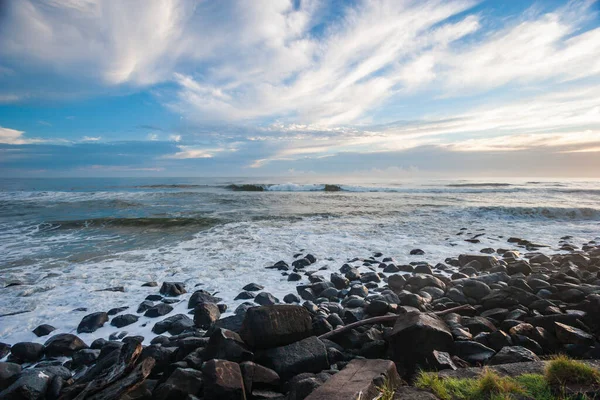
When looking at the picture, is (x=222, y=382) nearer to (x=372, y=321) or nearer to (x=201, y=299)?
(x=372, y=321)

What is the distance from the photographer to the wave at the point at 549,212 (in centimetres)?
2078

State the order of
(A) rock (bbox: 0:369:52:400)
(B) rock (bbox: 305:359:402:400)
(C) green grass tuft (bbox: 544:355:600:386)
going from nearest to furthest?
(B) rock (bbox: 305:359:402:400)
(C) green grass tuft (bbox: 544:355:600:386)
(A) rock (bbox: 0:369:52:400)

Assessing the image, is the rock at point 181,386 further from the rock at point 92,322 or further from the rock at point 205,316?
the rock at point 92,322

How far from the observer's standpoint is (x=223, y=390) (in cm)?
300

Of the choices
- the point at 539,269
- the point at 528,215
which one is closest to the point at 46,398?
the point at 539,269

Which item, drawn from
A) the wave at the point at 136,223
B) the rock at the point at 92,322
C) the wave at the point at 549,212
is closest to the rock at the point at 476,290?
the rock at the point at 92,322

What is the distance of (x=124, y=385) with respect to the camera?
308cm

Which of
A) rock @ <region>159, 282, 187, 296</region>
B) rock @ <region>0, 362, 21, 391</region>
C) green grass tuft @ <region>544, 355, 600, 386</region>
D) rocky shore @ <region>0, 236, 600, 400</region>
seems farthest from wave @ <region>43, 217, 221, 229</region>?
green grass tuft @ <region>544, 355, 600, 386</region>

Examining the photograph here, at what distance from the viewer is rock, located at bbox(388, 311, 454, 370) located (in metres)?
3.91

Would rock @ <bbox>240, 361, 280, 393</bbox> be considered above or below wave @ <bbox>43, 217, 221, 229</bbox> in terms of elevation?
above

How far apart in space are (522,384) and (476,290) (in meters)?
3.78

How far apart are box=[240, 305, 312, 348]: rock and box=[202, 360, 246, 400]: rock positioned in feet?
2.30

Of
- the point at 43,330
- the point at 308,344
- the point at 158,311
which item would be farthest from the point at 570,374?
the point at 43,330

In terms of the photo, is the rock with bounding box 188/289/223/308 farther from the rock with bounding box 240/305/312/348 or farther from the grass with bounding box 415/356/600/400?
the grass with bounding box 415/356/600/400
